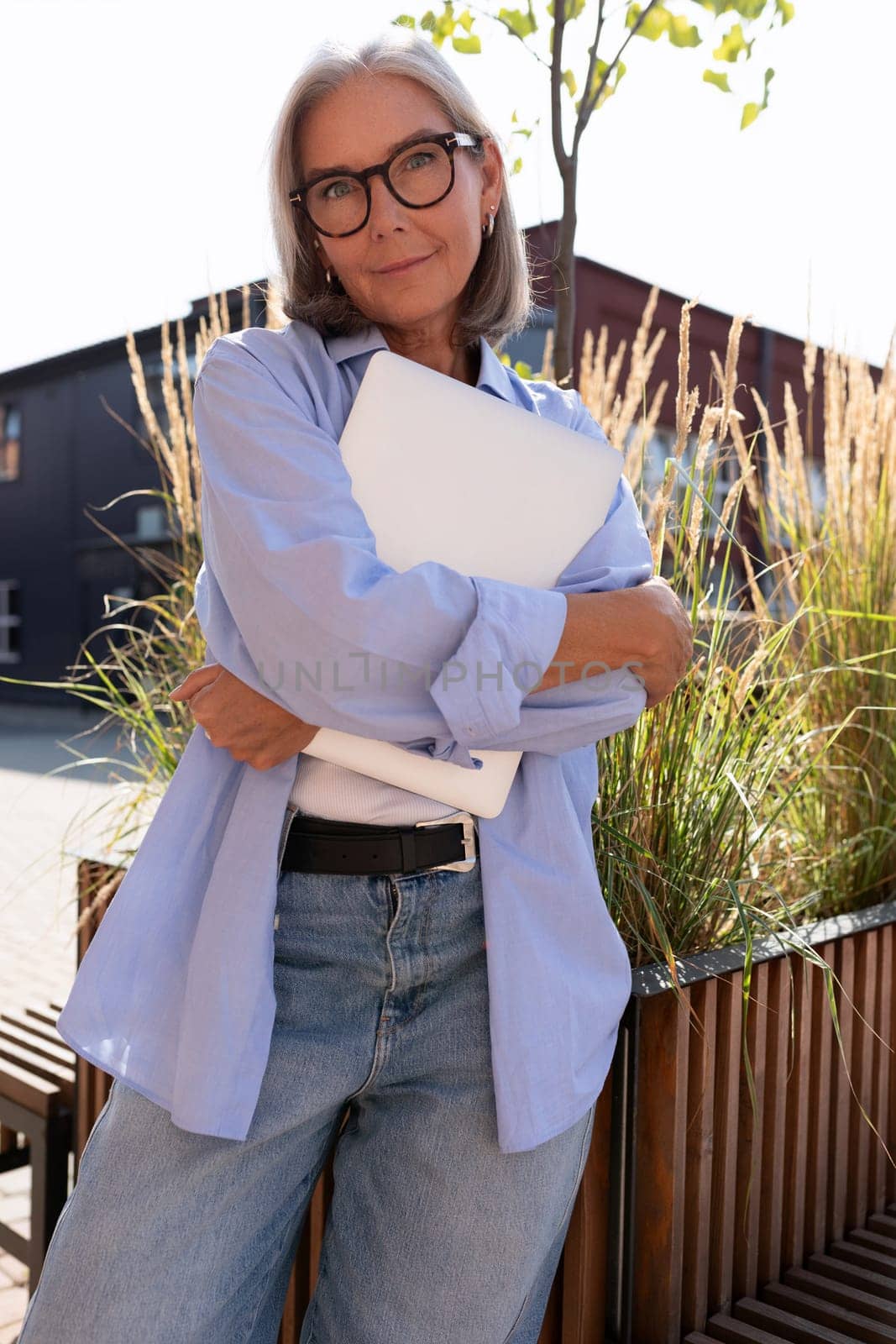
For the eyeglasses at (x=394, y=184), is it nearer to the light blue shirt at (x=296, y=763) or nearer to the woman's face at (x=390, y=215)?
the woman's face at (x=390, y=215)

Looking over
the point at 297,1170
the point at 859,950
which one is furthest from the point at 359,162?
the point at 859,950

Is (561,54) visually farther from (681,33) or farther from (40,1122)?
(40,1122)

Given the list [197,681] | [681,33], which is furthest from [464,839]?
[681,33]

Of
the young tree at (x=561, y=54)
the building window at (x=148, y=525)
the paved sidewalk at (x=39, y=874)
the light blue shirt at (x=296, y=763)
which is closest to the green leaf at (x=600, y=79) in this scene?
the young tree at (x=561, y=54)

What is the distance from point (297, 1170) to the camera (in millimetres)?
1182

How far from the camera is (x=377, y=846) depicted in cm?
115

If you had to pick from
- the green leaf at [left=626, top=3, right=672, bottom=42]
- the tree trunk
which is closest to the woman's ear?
the tree trunk

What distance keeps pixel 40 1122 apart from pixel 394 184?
165 centimetres

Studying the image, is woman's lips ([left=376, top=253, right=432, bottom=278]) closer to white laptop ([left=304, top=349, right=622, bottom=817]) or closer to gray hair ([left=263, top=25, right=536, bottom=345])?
gray hair ([left=263, top=25, right=536, bottom=345])

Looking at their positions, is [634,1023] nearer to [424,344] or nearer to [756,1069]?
[756,1069]

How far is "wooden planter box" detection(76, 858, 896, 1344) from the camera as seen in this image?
60.8 inches

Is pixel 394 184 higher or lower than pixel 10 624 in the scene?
higher

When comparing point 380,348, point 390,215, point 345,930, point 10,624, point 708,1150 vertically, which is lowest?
point 10,624

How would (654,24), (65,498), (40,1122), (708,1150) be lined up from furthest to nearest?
(65,498) < (654,24) < (40,1122) < (708,1150)
